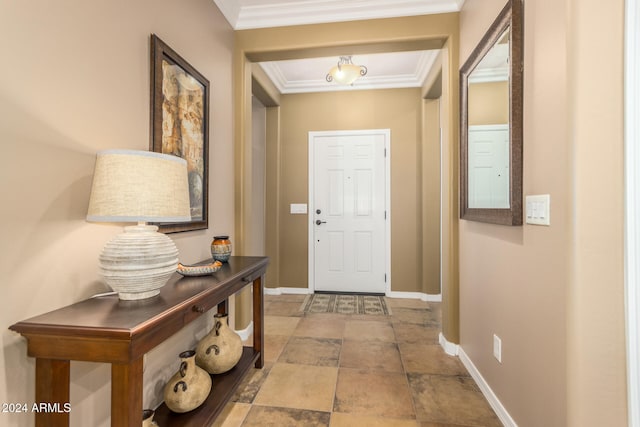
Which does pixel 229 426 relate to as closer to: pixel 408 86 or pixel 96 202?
pixel 96 202

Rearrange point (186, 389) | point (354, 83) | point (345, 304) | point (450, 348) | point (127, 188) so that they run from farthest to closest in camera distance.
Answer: point (354, 83) → point (345, 304) → point (450, 348) → point (186, 389) → point (127, 188)

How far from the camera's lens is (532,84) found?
50.1 inches

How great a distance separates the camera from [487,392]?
1.70 meters

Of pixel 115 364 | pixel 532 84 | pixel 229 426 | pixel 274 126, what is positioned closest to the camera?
pixel 115 364

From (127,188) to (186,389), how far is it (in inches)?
39.4

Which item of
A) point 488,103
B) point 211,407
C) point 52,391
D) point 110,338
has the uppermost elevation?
point 488,103

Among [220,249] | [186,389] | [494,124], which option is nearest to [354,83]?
[494,124]

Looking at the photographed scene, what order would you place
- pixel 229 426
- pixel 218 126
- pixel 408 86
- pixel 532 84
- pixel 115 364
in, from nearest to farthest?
pixel 115 364, pixel 532 84, pixel 229 426, pixel 218 126, pixel 408 86

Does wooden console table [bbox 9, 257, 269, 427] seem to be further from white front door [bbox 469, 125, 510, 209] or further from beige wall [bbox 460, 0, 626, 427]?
white front door [bbox 469, 125, 510, 209]

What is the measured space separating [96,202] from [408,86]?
354 cm

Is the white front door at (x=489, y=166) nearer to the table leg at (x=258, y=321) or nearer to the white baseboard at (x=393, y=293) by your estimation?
the table leg at (x=258, y=321)

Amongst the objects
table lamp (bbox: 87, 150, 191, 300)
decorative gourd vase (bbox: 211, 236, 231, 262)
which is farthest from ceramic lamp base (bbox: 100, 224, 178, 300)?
decorative gourd vase (bbox: 211, 236, 231, 262)

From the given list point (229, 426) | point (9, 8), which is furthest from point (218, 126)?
point (229, 426)

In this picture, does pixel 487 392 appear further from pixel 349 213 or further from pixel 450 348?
pixel 349 213
